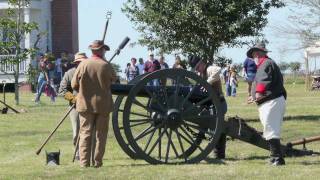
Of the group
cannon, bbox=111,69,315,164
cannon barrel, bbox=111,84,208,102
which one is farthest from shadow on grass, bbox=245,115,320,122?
cannon barrel, bbox=111,84,208,102

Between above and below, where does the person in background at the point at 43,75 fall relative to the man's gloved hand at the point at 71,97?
below

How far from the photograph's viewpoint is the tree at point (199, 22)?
61.5 ft

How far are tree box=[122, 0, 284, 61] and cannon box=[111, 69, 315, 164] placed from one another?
6944 mm

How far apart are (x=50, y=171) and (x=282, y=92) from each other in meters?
3.41

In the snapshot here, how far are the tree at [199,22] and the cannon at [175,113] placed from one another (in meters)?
→ 6.94

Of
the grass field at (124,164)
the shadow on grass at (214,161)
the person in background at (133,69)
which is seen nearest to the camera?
the grass field at (124,164)

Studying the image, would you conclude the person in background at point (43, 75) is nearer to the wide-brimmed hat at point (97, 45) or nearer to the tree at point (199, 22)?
the tree at point (199, 22)

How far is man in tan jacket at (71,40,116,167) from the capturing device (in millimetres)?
11109

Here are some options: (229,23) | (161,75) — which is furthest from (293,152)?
(229,23)

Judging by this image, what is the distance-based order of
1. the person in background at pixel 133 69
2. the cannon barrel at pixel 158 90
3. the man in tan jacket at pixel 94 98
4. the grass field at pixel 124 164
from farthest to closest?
the person in background at pixel 133 69 < the cannon barrel at pixel 158 90 < the man in tan jacket at pixel 94 98 < the grass field at pixel 124 164

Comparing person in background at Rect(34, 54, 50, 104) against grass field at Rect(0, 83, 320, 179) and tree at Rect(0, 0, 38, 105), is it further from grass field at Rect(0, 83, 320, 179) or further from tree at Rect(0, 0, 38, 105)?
grass field at Rect(0, 83, 320, 179)

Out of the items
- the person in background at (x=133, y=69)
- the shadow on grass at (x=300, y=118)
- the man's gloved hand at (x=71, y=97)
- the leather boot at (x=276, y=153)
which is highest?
the man's gloved hand at (x=71, y=97)

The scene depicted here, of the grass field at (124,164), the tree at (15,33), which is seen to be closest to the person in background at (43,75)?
the tree at (15,33)

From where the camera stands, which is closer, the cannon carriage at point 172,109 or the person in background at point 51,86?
the cannon carriage at point 172,109
